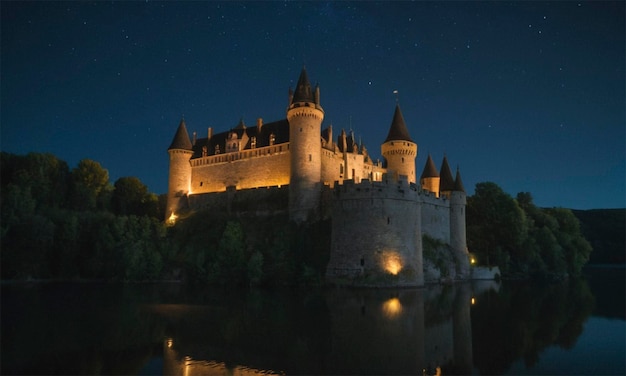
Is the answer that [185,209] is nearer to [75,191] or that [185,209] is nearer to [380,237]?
[75,191]

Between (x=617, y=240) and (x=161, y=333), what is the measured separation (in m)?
116

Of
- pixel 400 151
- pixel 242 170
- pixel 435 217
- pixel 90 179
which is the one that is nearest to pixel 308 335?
pixel 435 217

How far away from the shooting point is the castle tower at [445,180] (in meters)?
50.9

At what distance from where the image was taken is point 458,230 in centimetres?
4919

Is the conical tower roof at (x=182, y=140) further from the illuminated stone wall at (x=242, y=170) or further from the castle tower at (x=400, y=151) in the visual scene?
the castle tower at (x=400, y=151)

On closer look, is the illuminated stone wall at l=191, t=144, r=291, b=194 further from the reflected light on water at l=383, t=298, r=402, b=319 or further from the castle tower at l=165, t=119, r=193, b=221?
the reflected light on water at l=383, t=298, r=402, b=319

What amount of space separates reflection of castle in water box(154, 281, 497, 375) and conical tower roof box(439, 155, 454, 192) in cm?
2526

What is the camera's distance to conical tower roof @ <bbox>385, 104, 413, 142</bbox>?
51969mm

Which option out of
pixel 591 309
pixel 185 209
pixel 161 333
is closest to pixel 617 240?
pixel 591 309

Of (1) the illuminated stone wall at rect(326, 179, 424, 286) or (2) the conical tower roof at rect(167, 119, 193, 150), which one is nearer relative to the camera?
(1) the illuminated stone wall at rect(326, 179, 424, 286)

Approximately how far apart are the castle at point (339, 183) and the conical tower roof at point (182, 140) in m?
0.13

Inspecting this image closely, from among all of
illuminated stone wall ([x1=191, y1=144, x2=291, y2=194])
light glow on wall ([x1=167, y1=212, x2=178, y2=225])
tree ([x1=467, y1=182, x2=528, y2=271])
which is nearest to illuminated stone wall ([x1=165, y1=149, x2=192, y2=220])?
light glow on wall ([x1=167, y1=212, x2=178, y2=225])

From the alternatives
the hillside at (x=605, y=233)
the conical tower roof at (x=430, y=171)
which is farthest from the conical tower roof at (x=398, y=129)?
the hillside at (x=605, y=233)

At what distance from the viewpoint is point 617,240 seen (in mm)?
105250
